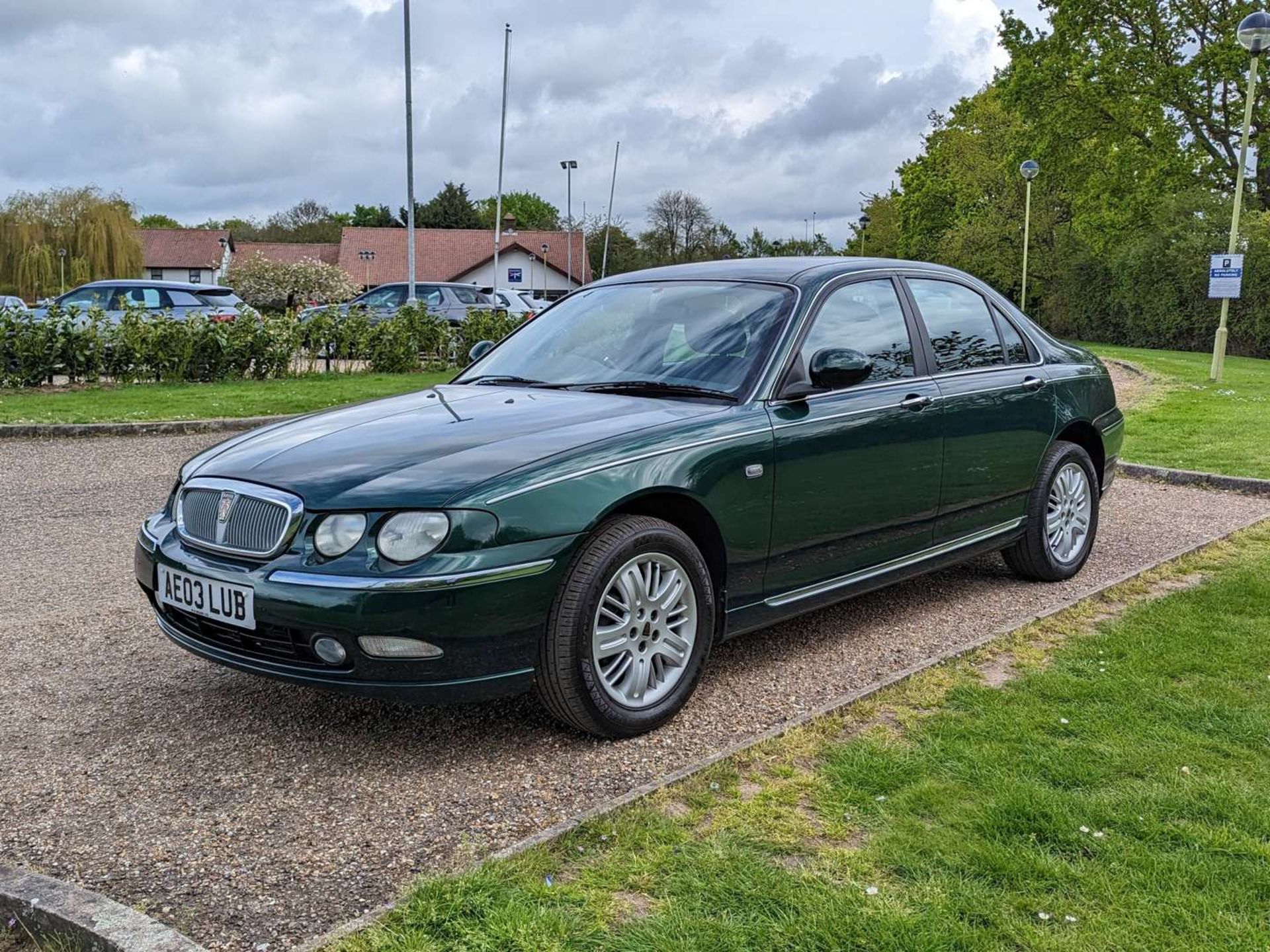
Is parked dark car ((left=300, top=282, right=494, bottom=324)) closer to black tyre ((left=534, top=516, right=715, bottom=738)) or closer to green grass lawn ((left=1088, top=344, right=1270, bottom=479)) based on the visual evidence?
green grass lawn ((left=1088, top=344, right=1270, bottom=479))

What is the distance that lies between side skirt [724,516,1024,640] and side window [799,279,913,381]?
0.81 metres

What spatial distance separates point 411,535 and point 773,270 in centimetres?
228

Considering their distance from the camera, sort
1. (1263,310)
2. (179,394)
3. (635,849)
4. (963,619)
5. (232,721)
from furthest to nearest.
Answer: (1263,310) < (179,394) < (963,619) < (232,721) < (635,849)

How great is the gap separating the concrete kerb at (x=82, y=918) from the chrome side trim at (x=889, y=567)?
2.41 meters

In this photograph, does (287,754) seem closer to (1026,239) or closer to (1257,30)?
(1257,30)

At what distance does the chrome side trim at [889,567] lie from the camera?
175 inches

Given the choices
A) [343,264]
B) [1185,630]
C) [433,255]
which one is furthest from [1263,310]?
[343,264]

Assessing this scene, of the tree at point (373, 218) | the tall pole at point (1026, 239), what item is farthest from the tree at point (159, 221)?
the tall pole at point (1026, 239)

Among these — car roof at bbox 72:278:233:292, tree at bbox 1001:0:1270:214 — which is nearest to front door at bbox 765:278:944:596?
car roof at bbox 72:278:233:292

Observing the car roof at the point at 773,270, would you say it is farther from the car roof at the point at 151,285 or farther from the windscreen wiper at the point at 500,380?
the car roof at the point at 151,285

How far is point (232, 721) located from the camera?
4062 millimetres

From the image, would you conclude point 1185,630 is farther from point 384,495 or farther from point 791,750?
point 384,495

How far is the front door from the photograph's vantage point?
4.36 m

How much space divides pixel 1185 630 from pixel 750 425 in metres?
2.28
